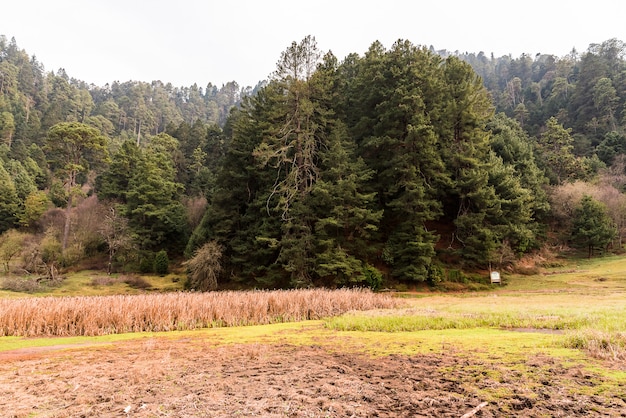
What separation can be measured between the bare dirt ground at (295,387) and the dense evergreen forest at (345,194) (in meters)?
16.1

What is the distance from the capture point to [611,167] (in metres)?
40.3

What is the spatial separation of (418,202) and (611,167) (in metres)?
32.4

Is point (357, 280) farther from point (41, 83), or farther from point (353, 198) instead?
point (41, 83)

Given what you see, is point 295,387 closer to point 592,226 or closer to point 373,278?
point 373,278

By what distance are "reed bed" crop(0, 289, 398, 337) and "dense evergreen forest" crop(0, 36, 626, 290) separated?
920 cm

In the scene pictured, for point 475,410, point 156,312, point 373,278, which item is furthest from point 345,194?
point 475,410

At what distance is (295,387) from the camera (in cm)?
398

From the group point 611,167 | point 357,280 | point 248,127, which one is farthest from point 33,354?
point 611,167

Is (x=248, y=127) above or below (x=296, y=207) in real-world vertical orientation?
above

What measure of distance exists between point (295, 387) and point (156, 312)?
24.8 ft

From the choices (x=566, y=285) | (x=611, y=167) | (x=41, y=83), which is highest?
(x=41, y=83)

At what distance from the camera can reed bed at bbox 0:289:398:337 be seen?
931 centimetres

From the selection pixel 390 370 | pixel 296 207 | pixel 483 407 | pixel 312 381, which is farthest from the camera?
pixel 296 207

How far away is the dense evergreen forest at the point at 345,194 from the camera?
2352 centimetres
